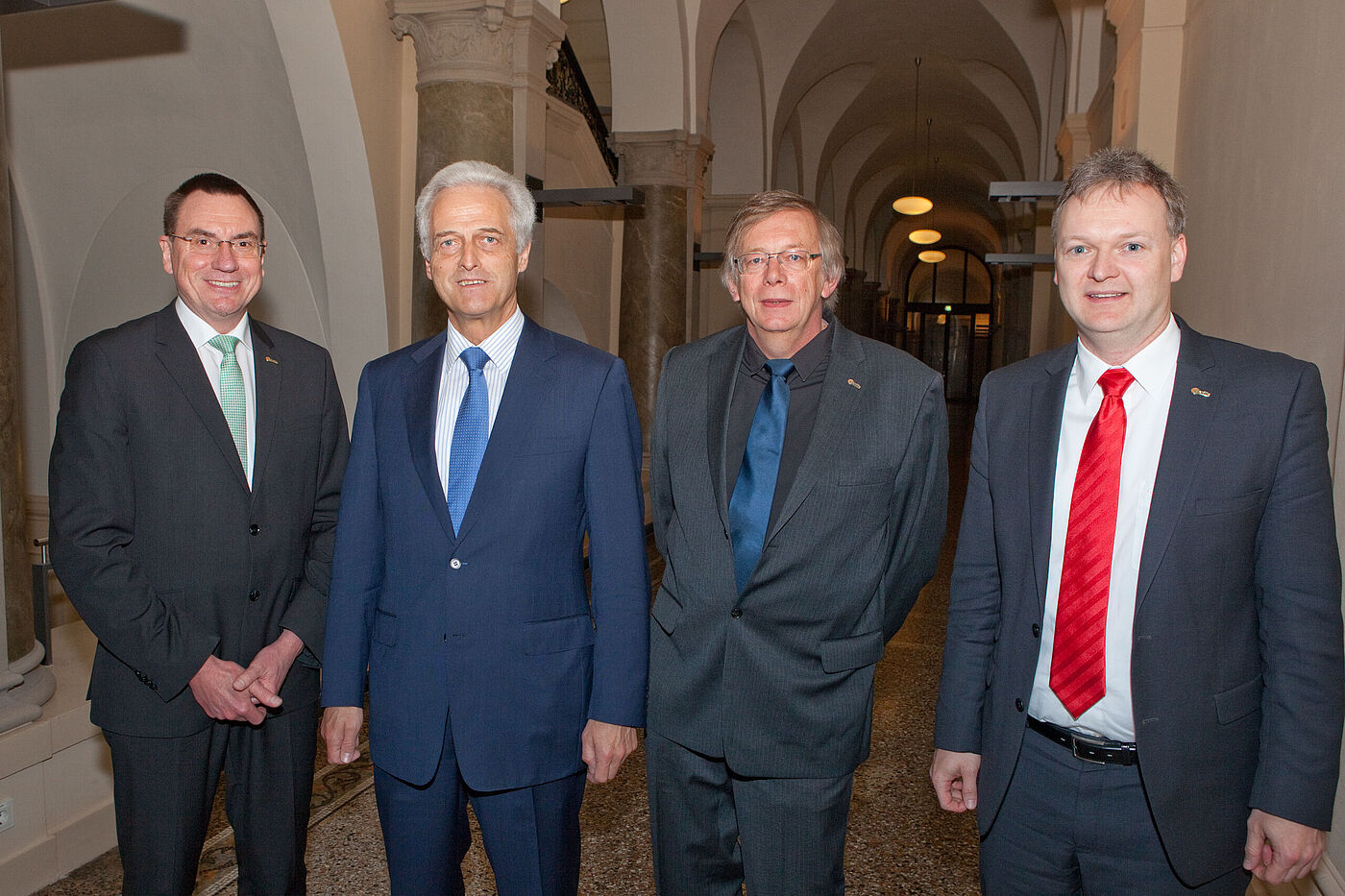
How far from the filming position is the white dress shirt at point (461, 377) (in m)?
2.23

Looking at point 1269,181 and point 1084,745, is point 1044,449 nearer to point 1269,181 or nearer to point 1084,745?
point 1084,745

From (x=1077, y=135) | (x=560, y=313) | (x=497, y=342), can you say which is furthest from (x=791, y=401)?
(x=560, y=313)

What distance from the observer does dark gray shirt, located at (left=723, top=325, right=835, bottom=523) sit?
2266 millimetres

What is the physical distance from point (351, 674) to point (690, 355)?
112 cm

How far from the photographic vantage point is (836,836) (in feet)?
7.31

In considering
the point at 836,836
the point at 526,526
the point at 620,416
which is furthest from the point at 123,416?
the point at 836,836

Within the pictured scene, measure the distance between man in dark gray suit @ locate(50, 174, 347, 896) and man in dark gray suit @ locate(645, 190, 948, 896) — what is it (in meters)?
0.94

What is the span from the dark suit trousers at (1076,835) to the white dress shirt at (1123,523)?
0.09 metres

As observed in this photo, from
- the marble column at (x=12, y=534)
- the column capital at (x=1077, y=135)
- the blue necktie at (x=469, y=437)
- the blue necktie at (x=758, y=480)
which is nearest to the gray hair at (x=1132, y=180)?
the blue necktie at (x=758, y=480)

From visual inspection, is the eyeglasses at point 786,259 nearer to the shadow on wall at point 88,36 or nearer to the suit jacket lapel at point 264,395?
the suit jacket lapel at point 264,395

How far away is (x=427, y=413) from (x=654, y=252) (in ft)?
24.7

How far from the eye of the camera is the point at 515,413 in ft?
7.14

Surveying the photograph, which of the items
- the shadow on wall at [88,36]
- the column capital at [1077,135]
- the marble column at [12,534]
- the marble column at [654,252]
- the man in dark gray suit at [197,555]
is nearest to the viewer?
the man in dark gray suit at [197,555]

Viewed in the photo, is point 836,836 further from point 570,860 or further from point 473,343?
point 473,343
